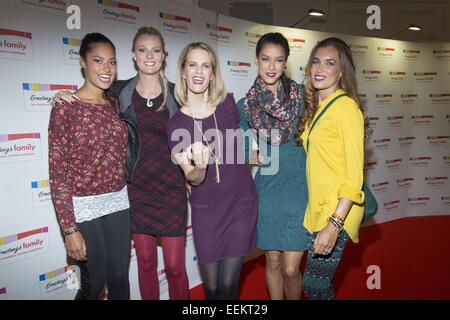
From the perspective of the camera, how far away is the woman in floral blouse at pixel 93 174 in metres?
1.65

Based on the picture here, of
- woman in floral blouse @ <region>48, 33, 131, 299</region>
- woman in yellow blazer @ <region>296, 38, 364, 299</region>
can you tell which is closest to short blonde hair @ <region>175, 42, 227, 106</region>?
woman in floral blouse @ <region>48, 33, 131, 299</region>

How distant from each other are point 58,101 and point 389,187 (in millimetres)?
4555

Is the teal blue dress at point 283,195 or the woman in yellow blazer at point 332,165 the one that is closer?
the woman in yellow blazer at point 332,165

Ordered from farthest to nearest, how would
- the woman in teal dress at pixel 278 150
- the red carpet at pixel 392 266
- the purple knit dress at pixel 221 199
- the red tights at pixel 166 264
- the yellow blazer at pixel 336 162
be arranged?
1. the red carpet at pixel 392 266
2. the red tights at pixel 166 264
3. the woman in teal dress at pixel 278 150
4. the purple knit dress at pixel 221 199
5. the yellow blazer at pixel 336 162

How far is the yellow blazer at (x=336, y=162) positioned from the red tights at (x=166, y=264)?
0.87 m

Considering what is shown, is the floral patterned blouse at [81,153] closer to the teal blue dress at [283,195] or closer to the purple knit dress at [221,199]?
the purple knit dress at [221,199]

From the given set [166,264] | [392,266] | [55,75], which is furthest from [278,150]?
[392,266]

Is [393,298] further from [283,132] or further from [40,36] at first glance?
[40,36]

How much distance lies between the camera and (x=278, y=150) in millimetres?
1958

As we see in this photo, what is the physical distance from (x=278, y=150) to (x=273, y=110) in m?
0.25

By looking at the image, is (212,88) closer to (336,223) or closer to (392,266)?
(336,223)

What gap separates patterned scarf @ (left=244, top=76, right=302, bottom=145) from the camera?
1.93 metres

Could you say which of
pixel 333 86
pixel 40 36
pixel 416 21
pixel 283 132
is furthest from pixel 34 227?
pixel 416 21

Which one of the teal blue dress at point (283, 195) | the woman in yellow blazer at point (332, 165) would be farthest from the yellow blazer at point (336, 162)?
the teal blue dress at point (283, 195)
